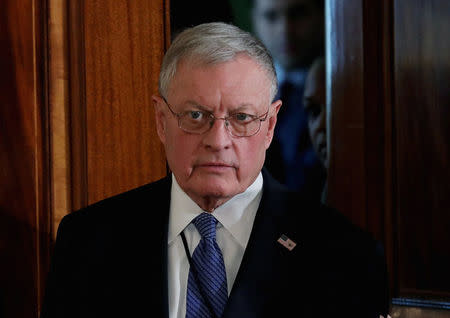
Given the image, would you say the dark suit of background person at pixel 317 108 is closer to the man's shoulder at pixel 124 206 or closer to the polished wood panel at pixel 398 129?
the polished wood panel at pixel 398 129

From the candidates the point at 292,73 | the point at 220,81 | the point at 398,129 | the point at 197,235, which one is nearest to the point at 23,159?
the point at 197,235

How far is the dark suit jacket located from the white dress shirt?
26mm

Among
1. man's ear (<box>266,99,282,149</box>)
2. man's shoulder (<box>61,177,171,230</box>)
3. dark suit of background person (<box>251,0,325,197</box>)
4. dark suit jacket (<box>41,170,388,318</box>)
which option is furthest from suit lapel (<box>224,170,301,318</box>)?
dark suit of background person (<box>251,0,325,197</box>)

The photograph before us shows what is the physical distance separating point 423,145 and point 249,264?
82 centimetres

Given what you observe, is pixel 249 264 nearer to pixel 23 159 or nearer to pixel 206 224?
pixel 206 224

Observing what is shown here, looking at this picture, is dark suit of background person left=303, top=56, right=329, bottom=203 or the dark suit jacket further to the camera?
dark suit of background person left=303, top=56, right=329, bottom=203

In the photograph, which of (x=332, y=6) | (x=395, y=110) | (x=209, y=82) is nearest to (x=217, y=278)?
(x=209, y=82)

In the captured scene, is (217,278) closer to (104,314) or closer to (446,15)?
(104,314)

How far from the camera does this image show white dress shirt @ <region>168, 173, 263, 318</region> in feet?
4.80

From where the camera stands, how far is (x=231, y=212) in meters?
1.50

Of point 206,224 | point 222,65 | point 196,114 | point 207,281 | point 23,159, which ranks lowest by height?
point 207,281

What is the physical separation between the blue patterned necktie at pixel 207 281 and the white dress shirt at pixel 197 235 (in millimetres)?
29

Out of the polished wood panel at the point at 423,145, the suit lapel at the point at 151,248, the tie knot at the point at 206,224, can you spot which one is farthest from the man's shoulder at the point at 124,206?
the polished wood panel at the point at 423,145

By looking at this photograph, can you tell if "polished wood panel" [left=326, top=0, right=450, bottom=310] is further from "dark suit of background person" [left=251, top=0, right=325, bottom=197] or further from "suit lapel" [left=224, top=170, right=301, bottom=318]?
"suit lapel" [left=224, top=170, right=301, bottom=318]
